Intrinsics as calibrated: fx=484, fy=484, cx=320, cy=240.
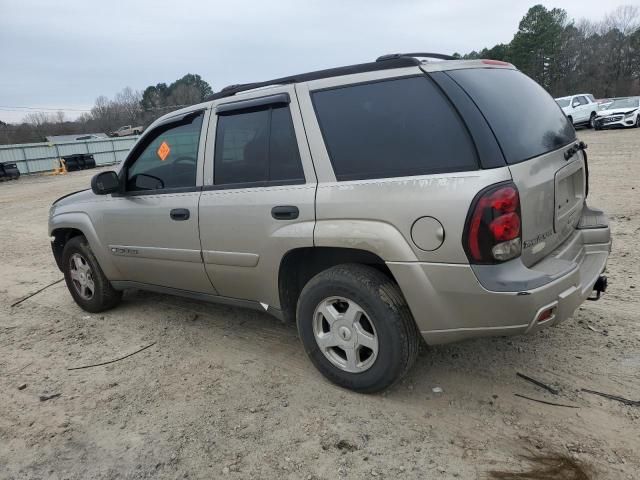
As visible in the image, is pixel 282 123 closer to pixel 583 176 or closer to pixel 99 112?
pixel 583 176

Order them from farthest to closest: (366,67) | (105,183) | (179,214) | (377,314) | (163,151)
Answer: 1. (105,183)
2. (163,151)
3. (179,214)
4. (366,67)
5. (377,314)

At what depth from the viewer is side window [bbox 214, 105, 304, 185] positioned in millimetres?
3084

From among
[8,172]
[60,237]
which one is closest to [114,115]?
[8,172]

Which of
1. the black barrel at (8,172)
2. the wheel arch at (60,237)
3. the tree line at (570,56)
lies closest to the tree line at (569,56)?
the tree line at (570,56)

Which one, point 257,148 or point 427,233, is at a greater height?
point 257,148

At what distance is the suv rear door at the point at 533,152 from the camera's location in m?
2.49

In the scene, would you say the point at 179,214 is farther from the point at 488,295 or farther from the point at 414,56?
the point at 488,295

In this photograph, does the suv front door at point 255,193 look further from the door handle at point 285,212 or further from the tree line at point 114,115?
the tree line at point 114,115

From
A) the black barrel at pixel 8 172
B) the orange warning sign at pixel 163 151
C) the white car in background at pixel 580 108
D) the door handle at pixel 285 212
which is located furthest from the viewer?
the black barrel at pixel 8 172

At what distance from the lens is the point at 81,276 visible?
15.7 ft

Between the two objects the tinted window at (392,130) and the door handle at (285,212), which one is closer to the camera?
the tinted window at (392,130)

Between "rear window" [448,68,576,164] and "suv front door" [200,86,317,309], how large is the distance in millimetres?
1035

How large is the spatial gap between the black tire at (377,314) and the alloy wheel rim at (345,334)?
4 centimetres

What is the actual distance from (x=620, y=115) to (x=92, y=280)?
2358cm
